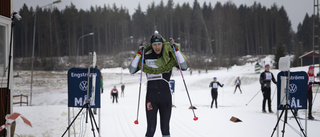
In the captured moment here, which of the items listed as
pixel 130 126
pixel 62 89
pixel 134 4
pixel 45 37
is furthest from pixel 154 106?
pixel 134 4

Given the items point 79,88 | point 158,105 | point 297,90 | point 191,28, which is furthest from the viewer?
point 191,28

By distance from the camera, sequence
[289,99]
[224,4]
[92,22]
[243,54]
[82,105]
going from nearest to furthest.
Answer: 1. [82,105]
2. [289,99]
3. [224,4]
4. [92,22]
5. [243,54]

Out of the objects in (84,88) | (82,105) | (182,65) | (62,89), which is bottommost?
(62,89)

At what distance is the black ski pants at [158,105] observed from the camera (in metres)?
3.94

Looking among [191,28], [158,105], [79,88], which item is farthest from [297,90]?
[191,28]

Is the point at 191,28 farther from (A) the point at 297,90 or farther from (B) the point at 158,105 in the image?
(B) the point at 158,105

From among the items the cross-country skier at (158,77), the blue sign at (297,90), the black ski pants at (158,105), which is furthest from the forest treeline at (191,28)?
the black ski pants at (158,105)

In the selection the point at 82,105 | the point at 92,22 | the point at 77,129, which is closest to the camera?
the point at 82,105

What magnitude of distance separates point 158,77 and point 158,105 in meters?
0.47

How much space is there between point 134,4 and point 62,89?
162 feet

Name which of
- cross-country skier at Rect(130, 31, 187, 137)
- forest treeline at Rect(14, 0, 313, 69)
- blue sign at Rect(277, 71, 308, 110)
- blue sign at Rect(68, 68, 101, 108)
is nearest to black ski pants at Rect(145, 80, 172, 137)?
cross-country skier at Rect(130, 31, 187, 137)

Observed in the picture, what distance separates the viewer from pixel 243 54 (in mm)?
74500

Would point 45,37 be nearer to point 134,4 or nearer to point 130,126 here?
point 134,4

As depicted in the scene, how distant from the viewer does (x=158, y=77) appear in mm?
4059
